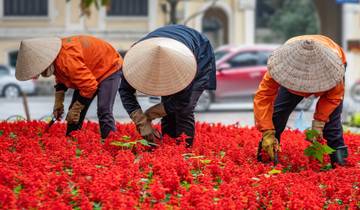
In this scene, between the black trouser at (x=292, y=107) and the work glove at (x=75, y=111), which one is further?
the work glove at (x=75, y=111)

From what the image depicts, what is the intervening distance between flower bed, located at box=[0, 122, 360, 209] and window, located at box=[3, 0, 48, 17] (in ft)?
79.9

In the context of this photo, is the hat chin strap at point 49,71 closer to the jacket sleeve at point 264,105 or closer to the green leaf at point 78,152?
the green leaf at point 78,152

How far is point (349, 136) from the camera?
871 cm

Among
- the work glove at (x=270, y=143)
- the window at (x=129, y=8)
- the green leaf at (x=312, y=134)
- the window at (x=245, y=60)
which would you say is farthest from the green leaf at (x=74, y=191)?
the window at (x=129, y=8)

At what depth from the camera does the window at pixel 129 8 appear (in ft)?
102

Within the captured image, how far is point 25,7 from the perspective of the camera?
3111 cm

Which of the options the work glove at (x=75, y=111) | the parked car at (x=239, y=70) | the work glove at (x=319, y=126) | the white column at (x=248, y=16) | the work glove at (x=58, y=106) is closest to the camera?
the work glove at (x=319, y=126)

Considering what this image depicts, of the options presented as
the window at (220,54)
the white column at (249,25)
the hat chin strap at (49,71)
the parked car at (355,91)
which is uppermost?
the hat chin strap at (49,71)

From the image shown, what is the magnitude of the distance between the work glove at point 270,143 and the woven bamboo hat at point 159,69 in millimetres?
798

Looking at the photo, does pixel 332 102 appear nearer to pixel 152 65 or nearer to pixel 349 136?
pixel 152 65

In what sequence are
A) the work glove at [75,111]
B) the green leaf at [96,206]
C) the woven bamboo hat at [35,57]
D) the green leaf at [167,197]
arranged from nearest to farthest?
the green leaf at [96,206], the green leaf at [167,197], the woven bamboo hat at [35,57], the work glove at [75,111]

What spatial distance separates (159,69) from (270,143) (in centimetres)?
109

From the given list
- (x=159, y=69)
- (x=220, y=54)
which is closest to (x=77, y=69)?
(x=159, y=69)

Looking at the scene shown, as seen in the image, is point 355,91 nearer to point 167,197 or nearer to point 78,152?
point 78,152
